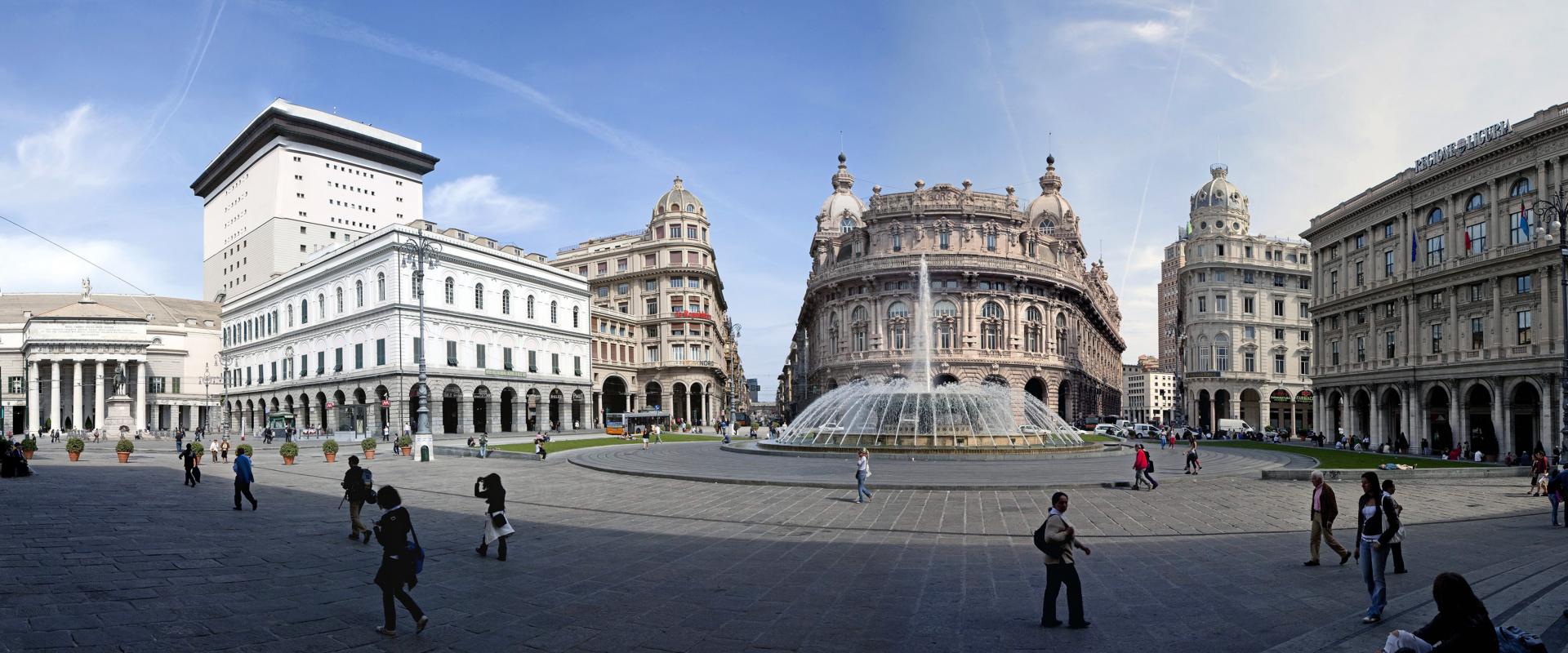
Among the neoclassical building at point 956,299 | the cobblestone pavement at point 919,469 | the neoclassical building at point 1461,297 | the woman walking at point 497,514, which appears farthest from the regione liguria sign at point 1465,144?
the woman walking at point 497,514

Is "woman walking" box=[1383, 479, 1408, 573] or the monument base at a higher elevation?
"woman walking" box=[1383, 479, 1408, 573]

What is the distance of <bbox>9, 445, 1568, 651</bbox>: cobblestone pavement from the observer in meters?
8.38

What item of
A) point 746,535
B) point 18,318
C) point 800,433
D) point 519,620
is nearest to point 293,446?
point 800,433

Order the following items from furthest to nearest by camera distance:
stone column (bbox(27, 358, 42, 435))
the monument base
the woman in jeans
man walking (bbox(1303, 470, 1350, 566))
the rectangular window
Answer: stone column (bbox(27, 358, 42, 435)) → the monument base → the rectangular window → man walking (bbox(1303, 470, 1350, 566)) → the woman in jeans

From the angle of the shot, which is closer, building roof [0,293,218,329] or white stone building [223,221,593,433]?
white stone building [223,221,593,433]

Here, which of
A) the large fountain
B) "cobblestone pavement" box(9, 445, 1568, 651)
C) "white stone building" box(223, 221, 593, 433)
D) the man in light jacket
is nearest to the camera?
"cobblestone pavement" box(9, 445, 1568, 651)

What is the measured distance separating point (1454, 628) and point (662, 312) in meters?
81.4

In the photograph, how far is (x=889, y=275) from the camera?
240 ft

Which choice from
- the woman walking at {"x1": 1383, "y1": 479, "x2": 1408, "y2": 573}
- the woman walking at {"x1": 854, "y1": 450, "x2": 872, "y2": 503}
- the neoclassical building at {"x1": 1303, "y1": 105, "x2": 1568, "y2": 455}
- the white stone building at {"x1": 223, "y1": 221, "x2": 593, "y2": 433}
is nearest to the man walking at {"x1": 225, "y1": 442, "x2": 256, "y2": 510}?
the woman walking at {"x1": 854, "y1": 450, "x2": 872, "y2": 503}

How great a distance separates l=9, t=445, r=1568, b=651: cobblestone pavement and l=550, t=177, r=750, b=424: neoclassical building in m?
64.5

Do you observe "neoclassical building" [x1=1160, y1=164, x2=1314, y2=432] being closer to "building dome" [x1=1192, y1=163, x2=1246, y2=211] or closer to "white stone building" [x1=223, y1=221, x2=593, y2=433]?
"building dome" [x1=1192, y1=163, x2=1246, y2=211]

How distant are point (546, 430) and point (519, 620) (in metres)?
60.6

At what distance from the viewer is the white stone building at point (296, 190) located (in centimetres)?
10394

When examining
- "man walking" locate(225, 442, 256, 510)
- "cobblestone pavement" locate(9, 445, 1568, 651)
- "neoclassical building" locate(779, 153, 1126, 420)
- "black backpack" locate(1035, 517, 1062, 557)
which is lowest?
"cobblestone pavement" locate(9, 445, 1568, 651)
